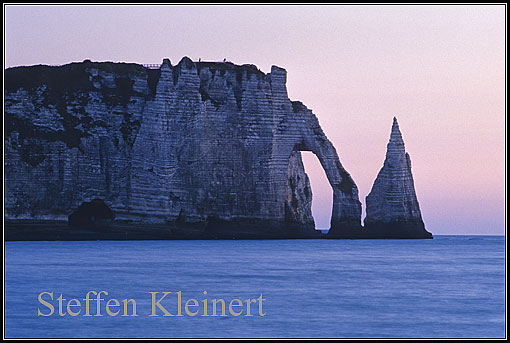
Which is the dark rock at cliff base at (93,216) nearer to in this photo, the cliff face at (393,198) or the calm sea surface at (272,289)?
the calm sea surface at (272,289)

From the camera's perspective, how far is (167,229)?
95.6 meters

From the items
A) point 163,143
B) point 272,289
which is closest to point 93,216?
point 163,143

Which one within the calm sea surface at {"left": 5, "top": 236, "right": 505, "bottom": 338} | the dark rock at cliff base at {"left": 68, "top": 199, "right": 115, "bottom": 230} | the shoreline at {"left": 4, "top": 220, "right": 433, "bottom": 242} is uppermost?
the dark rock at cliff base at {"left": 68, "top": 199, "right": 115, "bottom": 230}

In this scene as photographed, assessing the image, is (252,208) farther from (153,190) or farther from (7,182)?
(7,182)

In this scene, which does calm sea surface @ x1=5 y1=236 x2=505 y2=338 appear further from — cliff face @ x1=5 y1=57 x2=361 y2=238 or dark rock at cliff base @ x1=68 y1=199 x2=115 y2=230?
dark rock at cliff base @ x1=68 y1=199 x2=115 y2=230

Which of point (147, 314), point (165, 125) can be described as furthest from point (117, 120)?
point (147, 314)

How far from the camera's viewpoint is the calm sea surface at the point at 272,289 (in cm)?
3216

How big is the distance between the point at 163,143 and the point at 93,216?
9.74 meters

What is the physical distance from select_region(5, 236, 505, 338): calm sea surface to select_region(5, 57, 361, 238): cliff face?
16780mm

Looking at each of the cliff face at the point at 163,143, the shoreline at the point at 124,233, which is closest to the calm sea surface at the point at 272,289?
the shoreline at the point at 124,233

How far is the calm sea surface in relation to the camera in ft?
105

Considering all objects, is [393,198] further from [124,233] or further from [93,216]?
[93,216]

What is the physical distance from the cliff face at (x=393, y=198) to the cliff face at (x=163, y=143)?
2609 millimetres

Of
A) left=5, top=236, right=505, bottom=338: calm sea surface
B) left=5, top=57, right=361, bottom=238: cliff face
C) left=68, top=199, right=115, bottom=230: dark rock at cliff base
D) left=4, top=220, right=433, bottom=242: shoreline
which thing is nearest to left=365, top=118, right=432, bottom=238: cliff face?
left=4, top=220, right=433, bottom=242: shoreline
